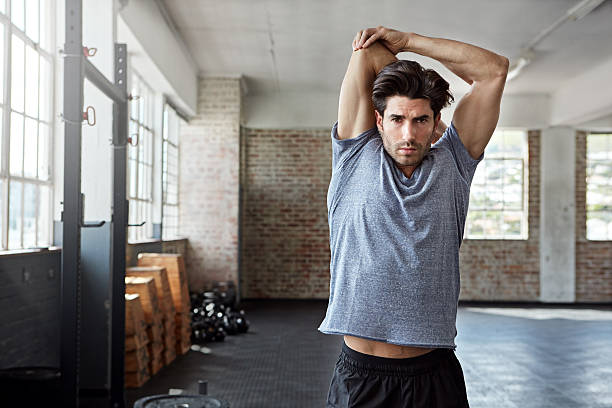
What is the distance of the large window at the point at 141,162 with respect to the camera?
664 cm

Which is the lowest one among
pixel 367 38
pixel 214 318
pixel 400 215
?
pixel 214 318

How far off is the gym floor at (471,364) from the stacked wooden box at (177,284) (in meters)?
0.17

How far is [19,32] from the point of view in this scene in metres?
4.05

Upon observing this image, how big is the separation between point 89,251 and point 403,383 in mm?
3510

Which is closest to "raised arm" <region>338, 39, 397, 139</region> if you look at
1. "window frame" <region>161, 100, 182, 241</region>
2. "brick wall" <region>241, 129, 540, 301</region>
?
"window frame" <region>161, 100, 182, 241</region>

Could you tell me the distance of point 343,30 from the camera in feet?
23.6

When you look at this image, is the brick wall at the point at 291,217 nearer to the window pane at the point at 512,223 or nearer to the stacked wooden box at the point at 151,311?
the window pane at the point at 512,223

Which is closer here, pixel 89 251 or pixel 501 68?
pixel 501 68

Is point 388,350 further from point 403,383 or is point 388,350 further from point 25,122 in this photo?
point 25,122

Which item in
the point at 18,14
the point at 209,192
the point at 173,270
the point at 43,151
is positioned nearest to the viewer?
the point at 18,14

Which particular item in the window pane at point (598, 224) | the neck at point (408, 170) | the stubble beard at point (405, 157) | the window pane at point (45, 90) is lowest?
the window pane at point (598, 224)

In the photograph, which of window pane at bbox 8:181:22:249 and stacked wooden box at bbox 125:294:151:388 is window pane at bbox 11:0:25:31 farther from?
stacked wooden box at bbox 125:294:151:388

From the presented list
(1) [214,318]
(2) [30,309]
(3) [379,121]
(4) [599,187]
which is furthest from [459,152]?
(4) [599,187]

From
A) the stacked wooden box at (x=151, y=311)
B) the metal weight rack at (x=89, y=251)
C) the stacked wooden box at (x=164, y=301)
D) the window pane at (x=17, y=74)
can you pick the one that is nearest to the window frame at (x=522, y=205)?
the stacked wooden box at (x=164, y=301)
